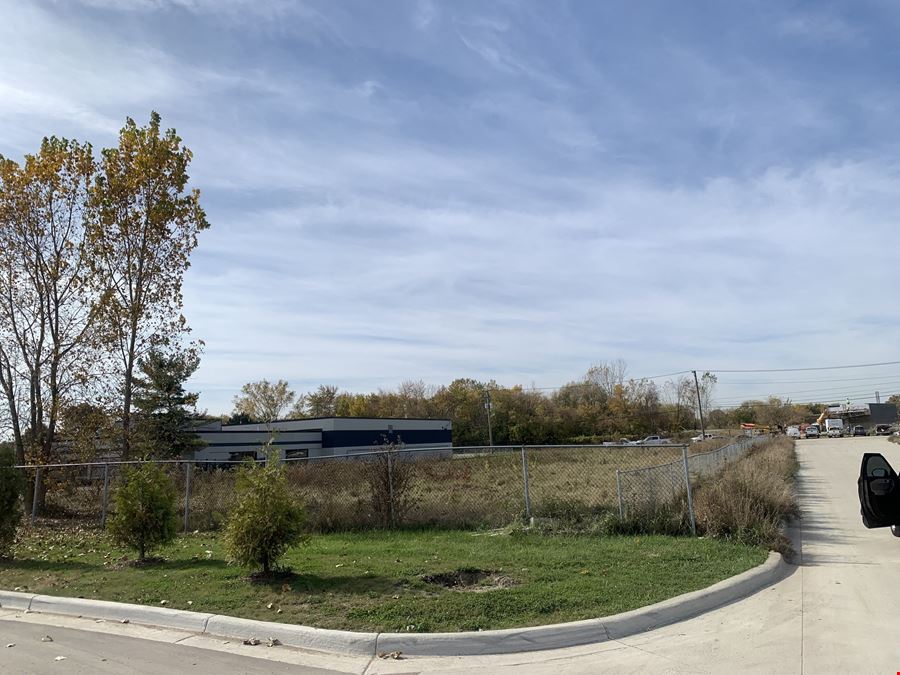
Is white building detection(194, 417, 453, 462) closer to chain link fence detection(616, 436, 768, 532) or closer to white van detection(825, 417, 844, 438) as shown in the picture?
chain link fence detection(616, 436, 768, 532)

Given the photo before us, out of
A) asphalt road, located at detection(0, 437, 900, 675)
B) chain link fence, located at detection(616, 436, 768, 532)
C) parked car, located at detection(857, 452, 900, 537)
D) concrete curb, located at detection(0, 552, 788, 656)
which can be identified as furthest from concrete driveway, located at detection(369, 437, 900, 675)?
parked car, located at detection(857, 452, 900, 537)

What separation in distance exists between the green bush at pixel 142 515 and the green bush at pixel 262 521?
257cm

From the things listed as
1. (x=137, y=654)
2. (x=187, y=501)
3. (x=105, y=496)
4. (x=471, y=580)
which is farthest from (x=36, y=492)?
(x=471, y=580)

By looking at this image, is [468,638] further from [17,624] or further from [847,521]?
[847,521]

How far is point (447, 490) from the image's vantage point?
1371cm

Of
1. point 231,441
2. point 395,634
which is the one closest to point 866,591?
point 395,634

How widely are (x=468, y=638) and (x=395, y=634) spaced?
683 millimetres

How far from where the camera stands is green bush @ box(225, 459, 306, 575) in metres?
8.19

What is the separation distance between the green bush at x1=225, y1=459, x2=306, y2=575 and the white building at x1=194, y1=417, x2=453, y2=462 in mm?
41173

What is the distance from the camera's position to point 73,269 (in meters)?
18.3

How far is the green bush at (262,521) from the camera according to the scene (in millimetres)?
8188

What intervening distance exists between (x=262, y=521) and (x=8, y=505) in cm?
A: 614

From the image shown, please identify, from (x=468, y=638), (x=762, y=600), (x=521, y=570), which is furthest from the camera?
(x=521, y=570)

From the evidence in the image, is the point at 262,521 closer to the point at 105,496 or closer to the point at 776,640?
the point at 776,640
